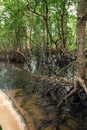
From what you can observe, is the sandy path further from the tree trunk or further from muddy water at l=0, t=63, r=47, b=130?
the tree trunk

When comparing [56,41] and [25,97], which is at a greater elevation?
[56,41]

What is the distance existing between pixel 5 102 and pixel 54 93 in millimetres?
1936

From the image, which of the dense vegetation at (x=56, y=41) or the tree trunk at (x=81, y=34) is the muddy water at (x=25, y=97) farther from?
the tree trunk at (x=81, y=34)

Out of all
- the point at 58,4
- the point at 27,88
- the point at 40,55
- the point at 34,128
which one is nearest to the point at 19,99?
the point at 27,88

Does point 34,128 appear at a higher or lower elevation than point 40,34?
Result: lower

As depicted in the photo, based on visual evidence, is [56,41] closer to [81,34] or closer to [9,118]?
[81,34]

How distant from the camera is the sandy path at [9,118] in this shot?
740 centimetres

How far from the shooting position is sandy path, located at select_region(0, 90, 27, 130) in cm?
740

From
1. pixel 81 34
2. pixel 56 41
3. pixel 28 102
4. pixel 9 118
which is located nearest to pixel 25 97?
pixel 28 102

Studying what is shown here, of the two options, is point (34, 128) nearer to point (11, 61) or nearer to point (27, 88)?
point (27, 88)

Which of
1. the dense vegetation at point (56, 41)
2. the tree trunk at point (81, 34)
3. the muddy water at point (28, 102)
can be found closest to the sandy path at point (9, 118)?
the muddy water at point (28, 102)

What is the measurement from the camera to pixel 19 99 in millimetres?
10312

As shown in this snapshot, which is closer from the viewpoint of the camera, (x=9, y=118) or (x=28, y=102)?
(x=9, y=118)

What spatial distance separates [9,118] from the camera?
7984 millimetres
